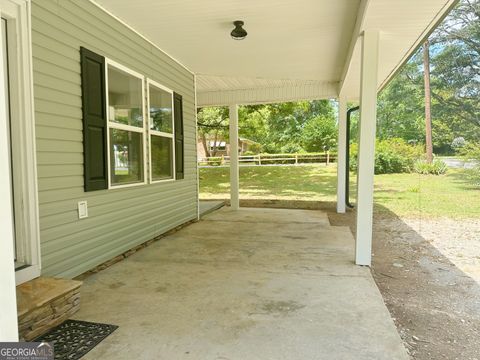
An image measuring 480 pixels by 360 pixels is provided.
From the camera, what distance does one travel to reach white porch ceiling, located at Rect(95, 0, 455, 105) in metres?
3.20

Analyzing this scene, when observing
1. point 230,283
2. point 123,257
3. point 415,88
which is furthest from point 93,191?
point 415,88

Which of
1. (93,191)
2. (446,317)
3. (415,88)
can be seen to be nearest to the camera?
(446,317)

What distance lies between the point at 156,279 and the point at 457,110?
1425 centimetres

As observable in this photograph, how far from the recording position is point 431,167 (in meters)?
12.7

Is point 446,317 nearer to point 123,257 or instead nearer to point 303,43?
point 123,257

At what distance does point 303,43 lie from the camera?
4.52 meters

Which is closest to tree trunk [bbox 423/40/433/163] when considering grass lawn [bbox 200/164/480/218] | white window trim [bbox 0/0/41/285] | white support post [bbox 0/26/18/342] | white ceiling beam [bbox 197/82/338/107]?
grass lawn [bbox 200/164/480/218]

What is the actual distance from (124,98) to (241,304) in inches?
109

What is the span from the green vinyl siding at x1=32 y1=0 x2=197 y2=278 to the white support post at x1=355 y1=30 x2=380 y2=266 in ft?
9.03

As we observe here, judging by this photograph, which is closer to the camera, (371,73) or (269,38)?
(371,73)

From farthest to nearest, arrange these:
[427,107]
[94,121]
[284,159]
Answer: [284,159] < [427,107] < [94,121]

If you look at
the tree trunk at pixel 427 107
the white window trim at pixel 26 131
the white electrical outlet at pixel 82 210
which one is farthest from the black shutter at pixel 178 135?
the tree trunk at pixel 427 107

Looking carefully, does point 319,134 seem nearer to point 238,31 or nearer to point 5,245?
point 238,31

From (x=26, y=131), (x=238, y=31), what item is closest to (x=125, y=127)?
(x=26, y=131)
